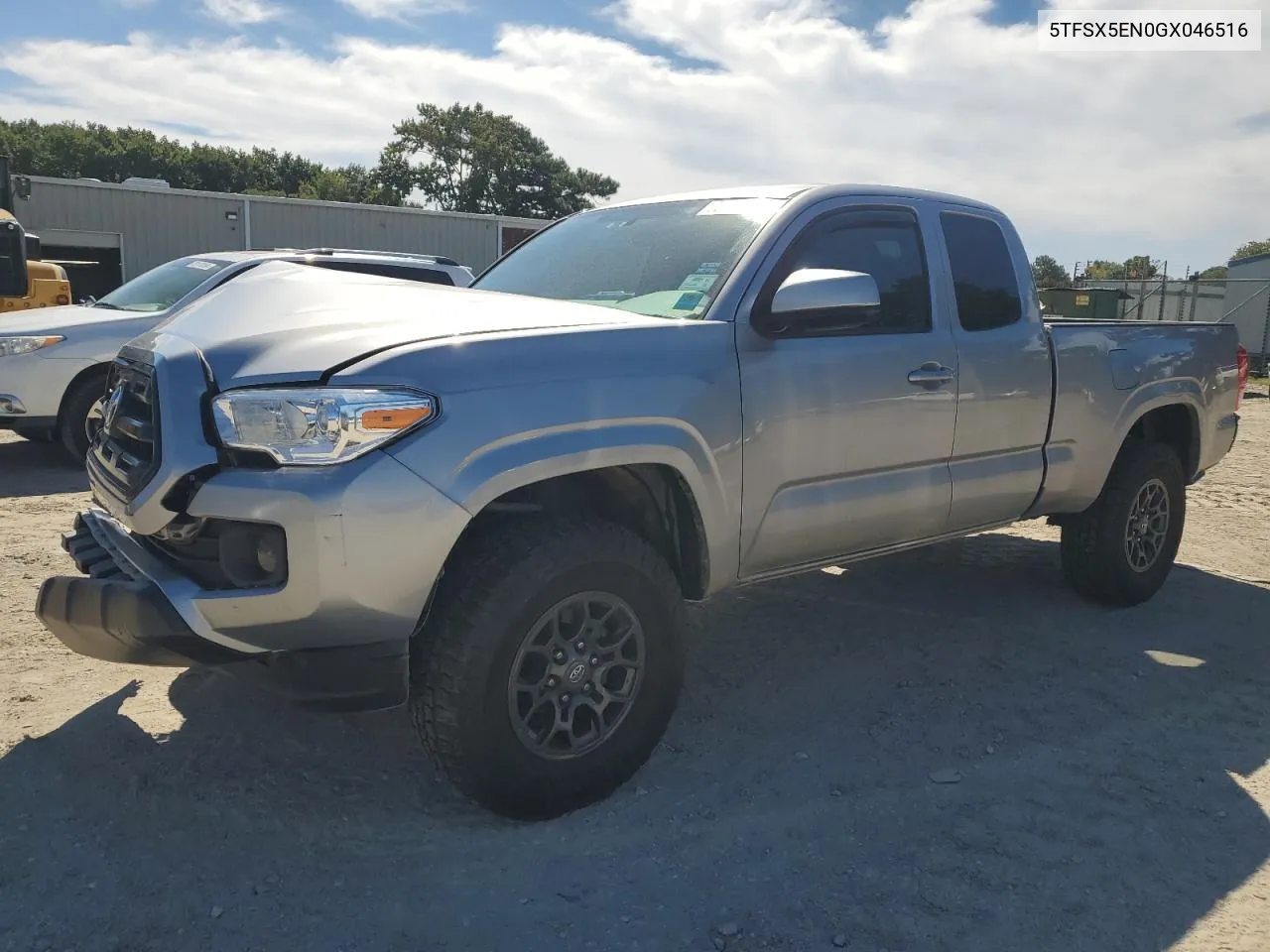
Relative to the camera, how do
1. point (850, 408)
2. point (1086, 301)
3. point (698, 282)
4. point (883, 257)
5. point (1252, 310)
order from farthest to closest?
1. point (1086, 301)
2. point (1252, 310)
3. point (883, 257)
4. point (850, 408)
5. point (698, 282)

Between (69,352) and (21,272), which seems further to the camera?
(21,272)

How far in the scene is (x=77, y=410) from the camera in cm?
734

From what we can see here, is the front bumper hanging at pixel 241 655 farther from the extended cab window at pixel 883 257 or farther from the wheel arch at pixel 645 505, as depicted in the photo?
the extended cab window at pixel 883 257

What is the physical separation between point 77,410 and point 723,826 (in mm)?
6371

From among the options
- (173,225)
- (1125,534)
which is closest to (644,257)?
(1125,534)

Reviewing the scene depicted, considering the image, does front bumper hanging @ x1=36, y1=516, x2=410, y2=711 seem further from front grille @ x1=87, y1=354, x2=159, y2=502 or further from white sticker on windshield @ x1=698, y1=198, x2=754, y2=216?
white sticker on windshield @ x1=698, y1=198, x2=754, y2=216

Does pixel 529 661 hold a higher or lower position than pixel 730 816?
higher

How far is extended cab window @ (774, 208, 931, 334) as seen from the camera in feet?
12.1

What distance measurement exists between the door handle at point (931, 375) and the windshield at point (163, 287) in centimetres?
638

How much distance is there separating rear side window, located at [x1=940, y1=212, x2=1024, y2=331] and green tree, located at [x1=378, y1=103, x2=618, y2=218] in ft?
195

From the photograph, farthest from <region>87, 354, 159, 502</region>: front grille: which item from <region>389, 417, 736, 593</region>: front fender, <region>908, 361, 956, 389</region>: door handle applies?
<region>908, 361, 956, 389</region>: door handle

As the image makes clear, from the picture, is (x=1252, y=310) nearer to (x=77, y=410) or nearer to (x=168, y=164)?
(x=77, y=410)

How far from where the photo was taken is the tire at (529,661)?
2688 millimetres

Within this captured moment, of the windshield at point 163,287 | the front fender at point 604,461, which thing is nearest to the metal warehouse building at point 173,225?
the windshield at point 163,287
